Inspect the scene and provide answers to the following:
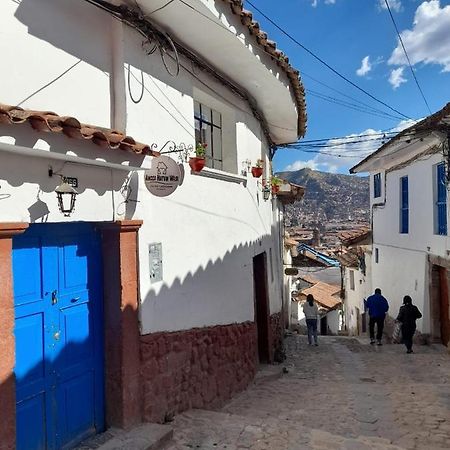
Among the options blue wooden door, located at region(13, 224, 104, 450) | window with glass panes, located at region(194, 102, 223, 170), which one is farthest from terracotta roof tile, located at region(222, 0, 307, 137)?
blue wooden door, located at region(13, 224, 104, 450)

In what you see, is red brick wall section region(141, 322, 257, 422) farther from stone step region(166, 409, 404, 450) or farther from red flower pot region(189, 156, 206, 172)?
red flower pot region(189, 156, 206, 172)

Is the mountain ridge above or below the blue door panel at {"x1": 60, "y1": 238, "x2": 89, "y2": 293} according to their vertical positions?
above

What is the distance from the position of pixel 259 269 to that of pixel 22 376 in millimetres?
6691

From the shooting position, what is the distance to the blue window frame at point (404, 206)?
14.2 m

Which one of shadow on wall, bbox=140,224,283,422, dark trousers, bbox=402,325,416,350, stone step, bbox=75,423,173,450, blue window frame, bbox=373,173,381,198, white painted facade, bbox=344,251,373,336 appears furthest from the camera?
white painted facade, bbox=344,251,373,336

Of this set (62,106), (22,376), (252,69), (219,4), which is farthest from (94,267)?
(252,69)

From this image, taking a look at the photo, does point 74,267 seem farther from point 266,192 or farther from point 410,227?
point 410,227

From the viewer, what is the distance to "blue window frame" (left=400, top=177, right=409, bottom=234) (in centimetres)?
1420

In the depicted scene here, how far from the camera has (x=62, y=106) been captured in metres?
4.38

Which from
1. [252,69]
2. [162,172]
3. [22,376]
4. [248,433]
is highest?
[252,69]

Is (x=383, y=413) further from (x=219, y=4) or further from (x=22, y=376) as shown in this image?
(x=219, y=4)

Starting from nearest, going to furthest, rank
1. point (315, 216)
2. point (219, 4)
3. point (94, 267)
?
point (94, 267) → point (219, 4) → point (315, 216)

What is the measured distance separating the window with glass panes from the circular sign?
7.27 ft

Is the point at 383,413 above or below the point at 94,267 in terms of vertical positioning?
below
